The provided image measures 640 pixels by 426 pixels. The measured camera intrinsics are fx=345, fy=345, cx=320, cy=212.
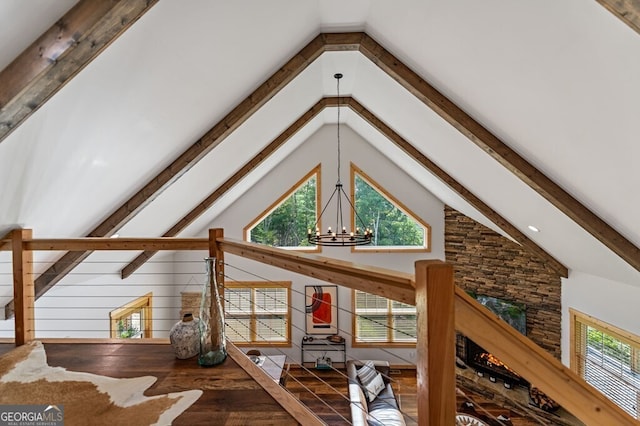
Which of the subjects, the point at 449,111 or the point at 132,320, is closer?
the point at 449,111

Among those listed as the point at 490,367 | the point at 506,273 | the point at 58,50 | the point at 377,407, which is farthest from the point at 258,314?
the point at 58,50

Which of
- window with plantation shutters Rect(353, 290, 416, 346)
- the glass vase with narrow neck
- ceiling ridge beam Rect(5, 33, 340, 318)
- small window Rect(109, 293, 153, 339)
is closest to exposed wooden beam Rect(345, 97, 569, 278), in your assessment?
ceiling ridge beam Rect(5, 33, 340, 318)

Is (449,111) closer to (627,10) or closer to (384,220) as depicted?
(627,10)

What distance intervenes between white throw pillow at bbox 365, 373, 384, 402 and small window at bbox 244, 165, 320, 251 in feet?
9.67

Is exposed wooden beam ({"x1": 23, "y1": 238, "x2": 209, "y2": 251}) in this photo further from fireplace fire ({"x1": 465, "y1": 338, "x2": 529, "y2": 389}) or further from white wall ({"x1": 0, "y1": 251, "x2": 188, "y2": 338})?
fireplace fire ({"x1": 465, "y1": 338, "x2": 529, "y2": 389})

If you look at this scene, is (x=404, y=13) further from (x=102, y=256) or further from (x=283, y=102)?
(x=102, y=256)

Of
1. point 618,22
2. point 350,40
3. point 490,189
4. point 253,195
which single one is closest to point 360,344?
point 253,195

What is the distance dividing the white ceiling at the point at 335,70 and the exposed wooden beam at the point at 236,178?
1.12 metres

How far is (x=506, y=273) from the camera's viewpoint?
21.9ft

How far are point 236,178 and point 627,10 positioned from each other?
5.01 metres

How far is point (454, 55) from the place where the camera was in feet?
9.35

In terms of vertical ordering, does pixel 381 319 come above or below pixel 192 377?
below

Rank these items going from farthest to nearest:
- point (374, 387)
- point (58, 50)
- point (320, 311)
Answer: point (320, 311) → point (374, 387) → point (58, 50)

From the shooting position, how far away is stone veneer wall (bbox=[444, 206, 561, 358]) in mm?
6156
